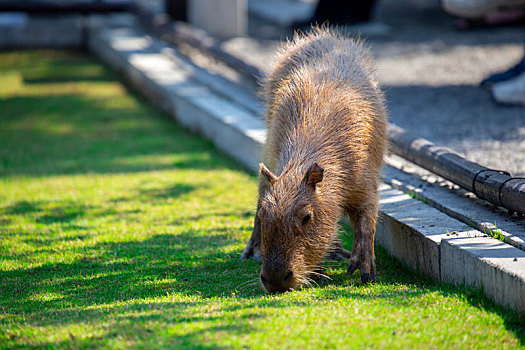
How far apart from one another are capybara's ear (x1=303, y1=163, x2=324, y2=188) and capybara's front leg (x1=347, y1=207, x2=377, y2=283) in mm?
586

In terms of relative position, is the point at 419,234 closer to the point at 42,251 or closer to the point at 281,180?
the point at 281,180

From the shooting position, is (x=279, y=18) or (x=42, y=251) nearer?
(x=42, y=251)

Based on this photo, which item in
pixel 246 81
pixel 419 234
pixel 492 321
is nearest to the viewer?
pixel 492 321

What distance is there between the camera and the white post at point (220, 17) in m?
13.8

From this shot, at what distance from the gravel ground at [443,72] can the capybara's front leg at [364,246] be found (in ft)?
6.72

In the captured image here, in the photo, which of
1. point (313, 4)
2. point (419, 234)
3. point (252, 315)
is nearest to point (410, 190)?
point (419, 234)

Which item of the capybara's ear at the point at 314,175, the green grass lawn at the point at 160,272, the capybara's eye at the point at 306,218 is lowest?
the green grass lawn at the point at 160,272

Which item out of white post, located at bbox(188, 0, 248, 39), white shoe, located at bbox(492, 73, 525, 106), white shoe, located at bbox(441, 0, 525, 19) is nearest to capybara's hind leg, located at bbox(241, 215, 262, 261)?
white shoe, located at bbox(492, 73, 525, 106)

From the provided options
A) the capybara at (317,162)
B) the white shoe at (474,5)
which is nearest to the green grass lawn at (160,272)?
the capybara at (317,162)

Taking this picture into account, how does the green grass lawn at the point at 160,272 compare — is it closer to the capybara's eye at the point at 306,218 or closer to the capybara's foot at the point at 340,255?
the capybara's foot at the point at 340,255

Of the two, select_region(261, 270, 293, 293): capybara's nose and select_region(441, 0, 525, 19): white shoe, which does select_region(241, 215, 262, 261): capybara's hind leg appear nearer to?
select_region(261, 270, 293, 293): capybara's nose

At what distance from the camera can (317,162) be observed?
4316 millimetres

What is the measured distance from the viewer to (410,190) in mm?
5461

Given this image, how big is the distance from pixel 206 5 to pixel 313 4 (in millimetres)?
5124
